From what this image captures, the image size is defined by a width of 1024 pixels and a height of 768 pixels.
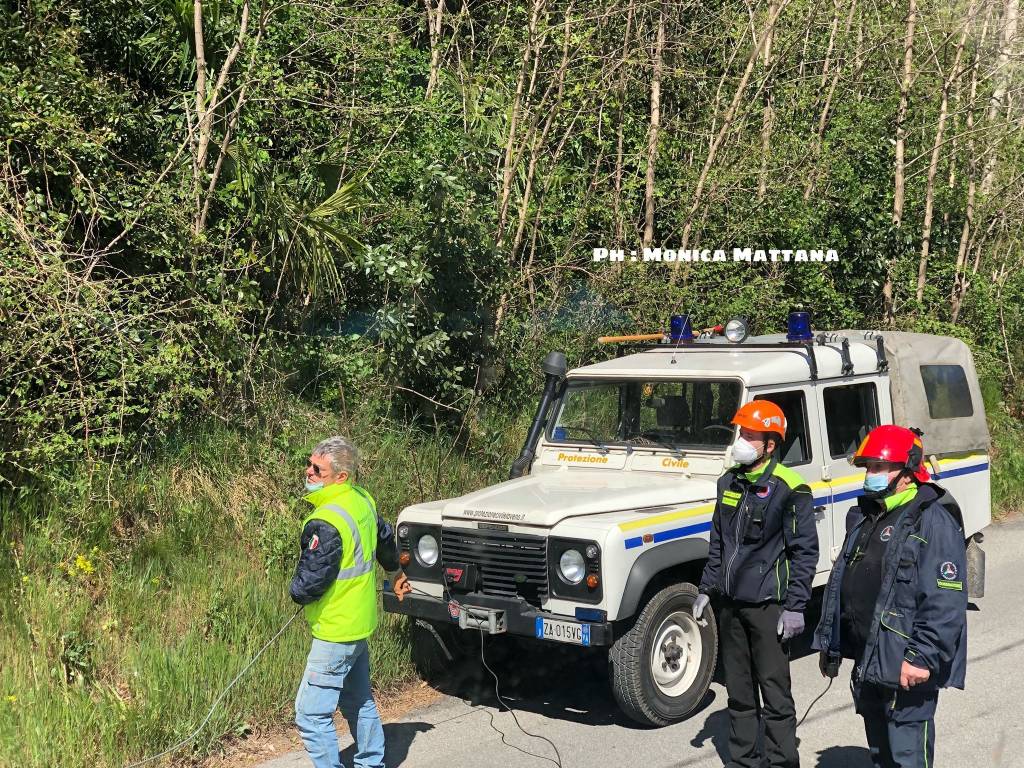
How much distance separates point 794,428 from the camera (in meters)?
7.25

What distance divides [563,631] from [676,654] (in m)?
0.86

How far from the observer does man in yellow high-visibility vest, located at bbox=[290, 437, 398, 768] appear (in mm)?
5113

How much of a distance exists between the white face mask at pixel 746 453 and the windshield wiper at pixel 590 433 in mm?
2257

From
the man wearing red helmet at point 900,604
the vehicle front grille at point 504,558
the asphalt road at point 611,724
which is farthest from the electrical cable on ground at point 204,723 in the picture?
the man wearing red helmet at point 900,604

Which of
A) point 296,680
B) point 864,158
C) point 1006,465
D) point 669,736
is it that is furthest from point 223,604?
point 864,158

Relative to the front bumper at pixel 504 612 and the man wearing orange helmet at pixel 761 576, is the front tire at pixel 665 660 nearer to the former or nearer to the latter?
the front bumper at pixel 504 612

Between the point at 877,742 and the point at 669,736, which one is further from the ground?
the point at 877,742

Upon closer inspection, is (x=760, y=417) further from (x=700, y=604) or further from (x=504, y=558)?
(x=504, y=558)

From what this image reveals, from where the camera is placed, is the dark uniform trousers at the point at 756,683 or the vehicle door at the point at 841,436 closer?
the dark uniform trousers at the point at 756,683

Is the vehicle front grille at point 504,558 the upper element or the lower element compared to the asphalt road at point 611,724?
upper

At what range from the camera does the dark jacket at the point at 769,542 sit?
17.3 ft

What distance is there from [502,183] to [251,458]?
4022 millimetres

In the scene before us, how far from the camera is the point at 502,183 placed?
10898 millimetres

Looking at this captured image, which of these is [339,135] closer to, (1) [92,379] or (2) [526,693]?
(1) [92,379]
